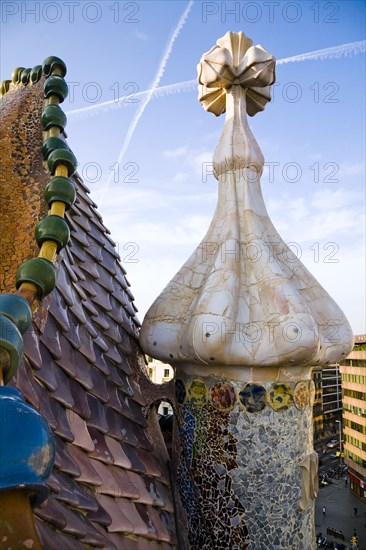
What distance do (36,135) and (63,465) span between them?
2156 millimetres

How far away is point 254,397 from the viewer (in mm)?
3205

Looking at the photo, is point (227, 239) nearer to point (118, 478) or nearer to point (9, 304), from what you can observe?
point (118, 478)

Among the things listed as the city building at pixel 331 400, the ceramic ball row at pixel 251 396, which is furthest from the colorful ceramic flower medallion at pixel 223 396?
the city building at pixel 331 400

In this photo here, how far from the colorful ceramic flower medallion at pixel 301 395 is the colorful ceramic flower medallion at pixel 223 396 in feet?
1.34

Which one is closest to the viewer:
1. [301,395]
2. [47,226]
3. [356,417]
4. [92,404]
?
[47,226]

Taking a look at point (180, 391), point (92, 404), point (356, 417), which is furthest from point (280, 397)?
point (356, 417)

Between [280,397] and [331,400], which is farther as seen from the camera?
[331,400]

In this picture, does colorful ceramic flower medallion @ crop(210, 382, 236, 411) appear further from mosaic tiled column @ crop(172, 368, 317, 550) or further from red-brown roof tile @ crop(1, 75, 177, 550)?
red-brown roof tile @ crop(1, 75, 177, 550)

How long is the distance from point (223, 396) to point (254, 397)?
194 millimetres

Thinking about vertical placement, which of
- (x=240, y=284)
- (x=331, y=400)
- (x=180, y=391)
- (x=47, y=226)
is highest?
(x=47, y=226)

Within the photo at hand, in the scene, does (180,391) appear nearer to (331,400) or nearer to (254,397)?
(254,397)

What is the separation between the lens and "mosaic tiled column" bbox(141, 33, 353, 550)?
10.2 ft

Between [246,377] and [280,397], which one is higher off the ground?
[246,377]

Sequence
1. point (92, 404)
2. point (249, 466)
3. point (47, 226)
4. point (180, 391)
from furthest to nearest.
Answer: point (180, 391), point (249, 466), point (92, 404), point (47, 226)
